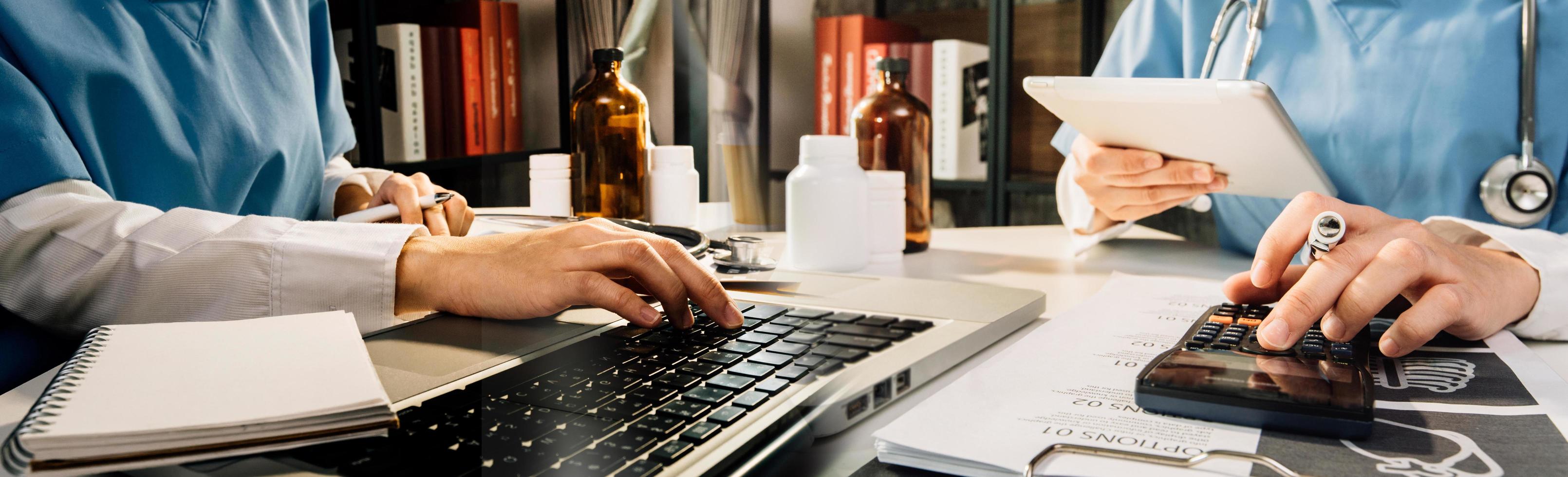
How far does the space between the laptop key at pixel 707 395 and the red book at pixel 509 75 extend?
0.23 meters

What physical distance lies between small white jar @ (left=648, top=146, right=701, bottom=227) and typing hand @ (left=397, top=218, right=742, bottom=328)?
91 millimetres

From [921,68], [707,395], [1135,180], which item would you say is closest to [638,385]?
[707,395]

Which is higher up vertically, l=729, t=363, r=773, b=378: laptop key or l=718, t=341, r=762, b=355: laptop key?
l=729, t=363, r=773, b=378: laptop key

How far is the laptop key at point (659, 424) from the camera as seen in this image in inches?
11.1

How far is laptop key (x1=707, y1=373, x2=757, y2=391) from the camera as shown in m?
0.34

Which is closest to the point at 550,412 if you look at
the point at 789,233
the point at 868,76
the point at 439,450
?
the point at 439,450

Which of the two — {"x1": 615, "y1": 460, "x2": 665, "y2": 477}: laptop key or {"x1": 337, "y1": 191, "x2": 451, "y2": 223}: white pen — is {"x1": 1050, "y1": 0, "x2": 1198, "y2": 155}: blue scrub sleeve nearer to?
{"x1": 337, "y1": 191, "x2": 451, "y2": 223}: white pen

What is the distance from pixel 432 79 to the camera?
47cm

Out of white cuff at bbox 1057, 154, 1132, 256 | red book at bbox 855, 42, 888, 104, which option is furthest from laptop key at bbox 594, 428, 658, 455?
red book at bbox 855, 42, 888, 104

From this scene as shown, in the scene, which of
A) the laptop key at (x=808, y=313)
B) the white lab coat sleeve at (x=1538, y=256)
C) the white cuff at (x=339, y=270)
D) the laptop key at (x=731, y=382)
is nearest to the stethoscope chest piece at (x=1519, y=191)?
the white lab coat sleeve at (x=1538, y=256)

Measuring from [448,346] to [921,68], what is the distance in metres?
1.33

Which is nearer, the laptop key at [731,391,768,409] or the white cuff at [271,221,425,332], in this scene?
the laptop key at [731,391,768,409]

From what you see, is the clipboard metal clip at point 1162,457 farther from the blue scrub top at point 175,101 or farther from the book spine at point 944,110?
the book spine at point 944,110

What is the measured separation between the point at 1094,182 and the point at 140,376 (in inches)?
33.3
